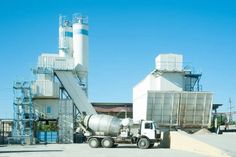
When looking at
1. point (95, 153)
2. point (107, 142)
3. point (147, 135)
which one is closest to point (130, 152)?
point (95, 153)

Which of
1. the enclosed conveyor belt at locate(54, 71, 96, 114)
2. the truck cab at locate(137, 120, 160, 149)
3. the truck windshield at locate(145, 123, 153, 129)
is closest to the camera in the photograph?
the truck cab at locate(137, 120, 160, 149)

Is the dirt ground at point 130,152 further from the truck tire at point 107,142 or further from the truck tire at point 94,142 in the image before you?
the truck tire at point 94,142

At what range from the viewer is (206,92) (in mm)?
49812

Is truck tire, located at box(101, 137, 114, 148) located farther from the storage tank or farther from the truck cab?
the truck cab

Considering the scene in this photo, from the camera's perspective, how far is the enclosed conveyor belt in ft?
184

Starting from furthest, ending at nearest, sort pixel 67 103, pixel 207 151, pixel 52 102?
1. pixel 52 102
2. pixel 67 103
3. pixel 207 151

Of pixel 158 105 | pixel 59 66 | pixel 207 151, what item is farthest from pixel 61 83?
pixel 207 151

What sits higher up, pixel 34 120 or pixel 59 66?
pixel 59 66

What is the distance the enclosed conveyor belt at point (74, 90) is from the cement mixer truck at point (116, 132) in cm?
1678

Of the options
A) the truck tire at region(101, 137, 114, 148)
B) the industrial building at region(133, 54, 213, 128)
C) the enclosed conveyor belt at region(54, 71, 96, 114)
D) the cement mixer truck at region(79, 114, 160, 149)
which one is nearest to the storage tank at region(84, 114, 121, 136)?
the cement mixer truck at region(79, 114, 160, 149)

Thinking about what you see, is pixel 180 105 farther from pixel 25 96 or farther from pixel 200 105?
pixel 25 96

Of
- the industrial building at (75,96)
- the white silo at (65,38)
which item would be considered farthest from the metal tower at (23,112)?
the white silo at (65,38)

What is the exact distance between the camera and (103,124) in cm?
3838

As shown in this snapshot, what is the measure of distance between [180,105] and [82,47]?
61.0ft
